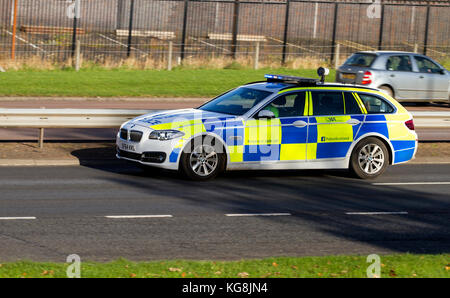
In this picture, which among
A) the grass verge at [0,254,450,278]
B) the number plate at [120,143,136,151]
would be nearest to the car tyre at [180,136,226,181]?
the number plate at [120,143,136,151]

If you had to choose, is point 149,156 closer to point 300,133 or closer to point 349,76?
point 300,133

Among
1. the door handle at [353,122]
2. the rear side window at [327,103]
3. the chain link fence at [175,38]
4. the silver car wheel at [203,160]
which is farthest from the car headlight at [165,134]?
the chain link fence at [175,38]

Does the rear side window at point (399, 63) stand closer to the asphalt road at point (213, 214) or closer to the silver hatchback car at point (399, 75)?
the silver hatchback car at point (399, 75)

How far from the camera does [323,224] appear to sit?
35.5ft

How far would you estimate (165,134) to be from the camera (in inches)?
530

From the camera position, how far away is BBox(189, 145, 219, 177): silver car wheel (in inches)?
529

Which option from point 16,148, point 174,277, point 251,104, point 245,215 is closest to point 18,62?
point 16,148

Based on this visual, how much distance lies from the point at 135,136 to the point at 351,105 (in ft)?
12.3

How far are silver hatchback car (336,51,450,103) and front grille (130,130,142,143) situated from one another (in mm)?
12704

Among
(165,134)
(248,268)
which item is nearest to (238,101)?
(165,134)

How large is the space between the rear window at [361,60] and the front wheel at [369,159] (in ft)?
37.5

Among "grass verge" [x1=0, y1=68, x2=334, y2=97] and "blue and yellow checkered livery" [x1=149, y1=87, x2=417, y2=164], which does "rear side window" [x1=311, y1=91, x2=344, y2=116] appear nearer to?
"blue and yellow checkered livery" [x1=149, y1=87, x2=417, y2=164]
